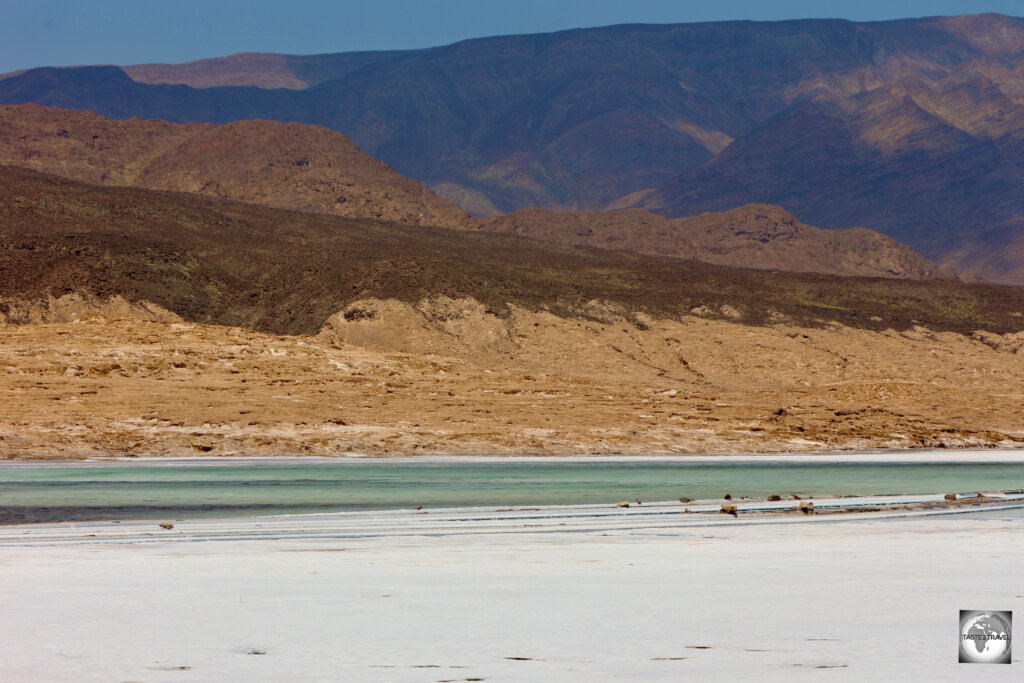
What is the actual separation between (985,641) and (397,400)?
3317 cm

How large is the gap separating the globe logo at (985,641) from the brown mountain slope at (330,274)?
58.5 meters

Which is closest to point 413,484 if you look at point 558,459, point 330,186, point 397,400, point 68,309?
point 558,459

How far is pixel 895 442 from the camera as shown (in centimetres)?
3731

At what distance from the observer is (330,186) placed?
164 metres

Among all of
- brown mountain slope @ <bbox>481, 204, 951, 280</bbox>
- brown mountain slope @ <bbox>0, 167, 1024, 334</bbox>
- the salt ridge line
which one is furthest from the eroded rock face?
brown mountain slope @ <bbox>481, 204, 951, 280</bbox>

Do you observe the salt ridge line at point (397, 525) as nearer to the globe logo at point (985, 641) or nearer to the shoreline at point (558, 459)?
the globe logo at point (985, 641)

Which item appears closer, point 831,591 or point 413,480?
point 831,591

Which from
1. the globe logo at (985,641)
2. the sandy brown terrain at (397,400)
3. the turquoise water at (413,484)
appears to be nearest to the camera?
the globe logo at (985,641)

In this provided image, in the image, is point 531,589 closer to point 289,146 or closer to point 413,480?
point 413,480

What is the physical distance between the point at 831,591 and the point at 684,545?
3.51 m

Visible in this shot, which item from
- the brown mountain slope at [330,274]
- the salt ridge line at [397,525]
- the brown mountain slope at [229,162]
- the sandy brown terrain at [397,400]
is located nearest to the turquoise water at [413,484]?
the salt ridge line at [397,525]

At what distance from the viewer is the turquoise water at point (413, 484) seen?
17.6 meters

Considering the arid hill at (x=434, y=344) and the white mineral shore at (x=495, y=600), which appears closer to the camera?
the white mineral shore at (x=495, y=600)

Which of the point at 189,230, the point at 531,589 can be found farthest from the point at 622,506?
the point at 189,230
